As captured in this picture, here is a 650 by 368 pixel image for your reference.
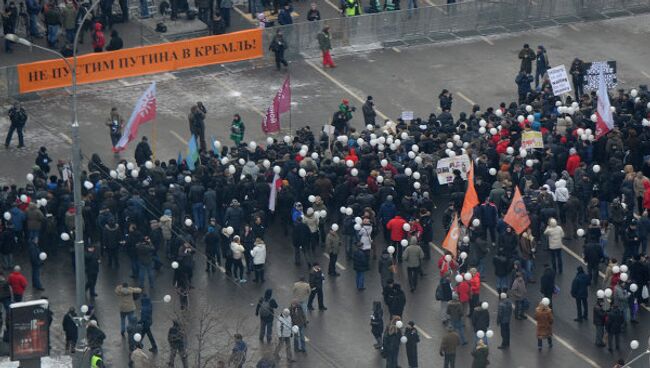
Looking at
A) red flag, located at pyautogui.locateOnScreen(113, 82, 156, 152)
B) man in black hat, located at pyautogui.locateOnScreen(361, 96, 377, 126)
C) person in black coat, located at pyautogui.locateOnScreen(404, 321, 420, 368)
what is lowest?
person in black coat, located at pyautogui.locateOnScreen(404, 321, 420, 368)

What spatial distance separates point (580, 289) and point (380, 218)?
531 cm

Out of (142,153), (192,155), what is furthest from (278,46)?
(192,155)

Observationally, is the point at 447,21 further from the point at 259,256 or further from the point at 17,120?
the point at 259,256

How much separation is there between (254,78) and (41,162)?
10.2m

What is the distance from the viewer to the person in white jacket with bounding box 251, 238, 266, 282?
137 feet

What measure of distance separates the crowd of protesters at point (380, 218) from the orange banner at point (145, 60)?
18.4 feet

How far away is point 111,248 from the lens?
1673 inches

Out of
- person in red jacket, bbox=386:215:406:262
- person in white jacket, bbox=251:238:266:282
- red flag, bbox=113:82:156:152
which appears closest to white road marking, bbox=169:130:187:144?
red flag, bbox=113:82:156:152

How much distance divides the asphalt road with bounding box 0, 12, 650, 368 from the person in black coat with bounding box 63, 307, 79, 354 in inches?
17.1

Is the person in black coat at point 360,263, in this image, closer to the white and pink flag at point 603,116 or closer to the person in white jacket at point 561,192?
the person in white jacket at point 561,192

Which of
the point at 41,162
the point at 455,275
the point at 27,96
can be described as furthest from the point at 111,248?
the point at 27,96

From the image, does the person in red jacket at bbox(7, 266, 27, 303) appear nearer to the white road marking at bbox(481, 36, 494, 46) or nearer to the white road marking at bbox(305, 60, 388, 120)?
the white road marking at bbox(305, 60, 388, 120)

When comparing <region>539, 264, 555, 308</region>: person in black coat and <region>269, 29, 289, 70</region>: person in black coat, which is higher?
<region>269, 29, 289, 70</region>: person in black coat

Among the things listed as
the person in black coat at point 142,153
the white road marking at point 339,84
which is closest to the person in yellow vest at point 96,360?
the person in black coat at point 142,153
